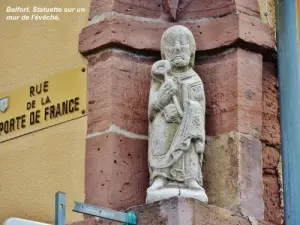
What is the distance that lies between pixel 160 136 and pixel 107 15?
0.64 metres

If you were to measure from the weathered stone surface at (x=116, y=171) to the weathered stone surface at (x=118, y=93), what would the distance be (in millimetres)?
62

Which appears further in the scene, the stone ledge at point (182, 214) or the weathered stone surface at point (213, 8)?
the weathered stone surface at point (213, 8)

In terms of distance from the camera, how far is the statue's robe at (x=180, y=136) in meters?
4.80

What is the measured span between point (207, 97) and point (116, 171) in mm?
479

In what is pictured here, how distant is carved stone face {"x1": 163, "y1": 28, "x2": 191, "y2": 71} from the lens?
4977 mm

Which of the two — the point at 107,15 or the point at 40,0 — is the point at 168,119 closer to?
the point at 107,15

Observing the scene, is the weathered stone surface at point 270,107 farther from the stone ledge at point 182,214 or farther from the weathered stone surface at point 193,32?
the stone ledge at point 182,214

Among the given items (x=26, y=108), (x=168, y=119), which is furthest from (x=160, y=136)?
(x=26, y=108)

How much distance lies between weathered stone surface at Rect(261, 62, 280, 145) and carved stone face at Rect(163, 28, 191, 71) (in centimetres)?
42

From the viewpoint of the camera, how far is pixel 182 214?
15.3 feet

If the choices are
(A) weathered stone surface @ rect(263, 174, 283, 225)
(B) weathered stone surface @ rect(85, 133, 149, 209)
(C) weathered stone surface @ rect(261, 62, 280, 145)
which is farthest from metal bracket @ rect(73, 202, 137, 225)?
(C) weathered stone surface @ rect(261, 62, 280, 145)

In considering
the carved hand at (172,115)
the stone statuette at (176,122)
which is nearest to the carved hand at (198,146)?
the stone statuette at (176,122)

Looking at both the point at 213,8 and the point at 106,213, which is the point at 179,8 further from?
the point at 106,213

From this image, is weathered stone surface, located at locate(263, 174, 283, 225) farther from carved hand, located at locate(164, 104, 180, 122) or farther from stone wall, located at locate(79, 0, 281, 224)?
carved hand, located at locate(164, 104, 180, 122)
